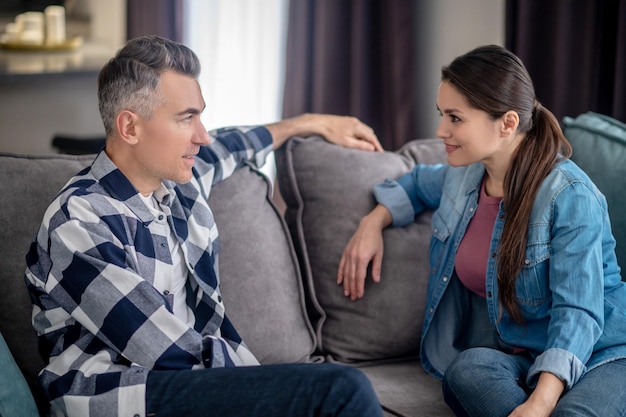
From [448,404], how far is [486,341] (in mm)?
211

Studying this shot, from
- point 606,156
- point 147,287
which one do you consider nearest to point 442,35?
point 606,156

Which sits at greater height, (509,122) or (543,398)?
(509,122)

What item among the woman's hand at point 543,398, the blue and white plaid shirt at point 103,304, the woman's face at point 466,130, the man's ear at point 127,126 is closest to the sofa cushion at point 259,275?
the blue and white plaid shirt at point 103,304

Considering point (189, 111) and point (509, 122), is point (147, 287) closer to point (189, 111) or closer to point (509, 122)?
point (189, 111)

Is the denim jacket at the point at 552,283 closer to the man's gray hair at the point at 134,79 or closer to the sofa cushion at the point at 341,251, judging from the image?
the sofa cushion at the point at 341,251

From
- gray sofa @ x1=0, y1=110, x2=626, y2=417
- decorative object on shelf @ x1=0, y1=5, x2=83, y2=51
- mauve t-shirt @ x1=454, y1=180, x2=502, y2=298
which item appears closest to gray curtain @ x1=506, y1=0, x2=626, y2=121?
gray sofa @ x1=0, y1=110, x2=626, y2=417

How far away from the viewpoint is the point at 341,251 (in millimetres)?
2258

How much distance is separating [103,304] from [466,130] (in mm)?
850

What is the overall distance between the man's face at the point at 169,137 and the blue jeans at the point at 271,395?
453 mm

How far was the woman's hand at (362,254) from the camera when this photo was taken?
218cm

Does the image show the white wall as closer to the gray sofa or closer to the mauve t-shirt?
the gray sofa

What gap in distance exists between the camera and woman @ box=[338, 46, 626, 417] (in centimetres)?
181

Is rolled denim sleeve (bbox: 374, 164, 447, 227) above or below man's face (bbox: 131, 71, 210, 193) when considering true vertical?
below

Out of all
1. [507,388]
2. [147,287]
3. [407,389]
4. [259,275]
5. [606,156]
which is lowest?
[407,389]
